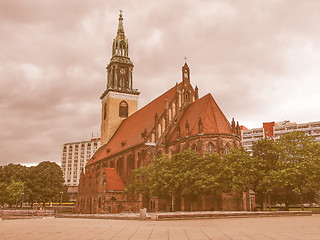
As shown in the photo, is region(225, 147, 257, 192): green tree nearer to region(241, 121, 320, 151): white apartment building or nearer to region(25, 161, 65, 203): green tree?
region(25, 161, 65, 203): green tree

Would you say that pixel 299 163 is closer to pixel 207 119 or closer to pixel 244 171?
pixel 244 171

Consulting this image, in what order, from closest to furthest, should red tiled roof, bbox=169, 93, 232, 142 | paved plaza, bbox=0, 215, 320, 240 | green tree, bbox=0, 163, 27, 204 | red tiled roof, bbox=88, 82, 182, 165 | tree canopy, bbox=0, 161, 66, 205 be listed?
paved plaza, bbox=0, 215, 320, 240 < red tiled roof, bbox=169, 93, 232, 142 < red tiled roof, bbox=88, 82, 182, 165 < green tree, bbox=0, 163, 27, 204 < tree canopy, bbox=0, 161, 66, 205

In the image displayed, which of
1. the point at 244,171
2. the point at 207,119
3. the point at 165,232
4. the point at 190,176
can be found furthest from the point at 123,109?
the point at 165,232

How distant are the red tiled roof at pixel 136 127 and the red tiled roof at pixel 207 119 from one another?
228 inches

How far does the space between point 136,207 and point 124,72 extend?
3874cm

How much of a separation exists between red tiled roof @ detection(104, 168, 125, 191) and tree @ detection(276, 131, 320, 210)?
26456 mm

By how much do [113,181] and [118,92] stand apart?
28.0 metres

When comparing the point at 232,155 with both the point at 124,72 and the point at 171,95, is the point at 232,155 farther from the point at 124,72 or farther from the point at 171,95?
the point at 124,72

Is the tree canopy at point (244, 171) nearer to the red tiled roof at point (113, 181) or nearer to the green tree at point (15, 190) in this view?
the red tiled roof at point (113, 181)

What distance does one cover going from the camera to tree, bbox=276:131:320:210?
3794cm

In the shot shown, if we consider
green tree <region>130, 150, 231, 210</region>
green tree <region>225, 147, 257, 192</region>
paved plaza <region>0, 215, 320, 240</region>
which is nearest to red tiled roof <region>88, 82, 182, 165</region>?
green tree <region>130, 150, 231, 210</region>

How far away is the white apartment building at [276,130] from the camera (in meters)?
124

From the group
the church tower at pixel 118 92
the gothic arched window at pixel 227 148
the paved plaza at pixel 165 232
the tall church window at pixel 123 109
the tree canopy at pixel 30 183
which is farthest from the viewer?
the tall church window at pixel 123 109

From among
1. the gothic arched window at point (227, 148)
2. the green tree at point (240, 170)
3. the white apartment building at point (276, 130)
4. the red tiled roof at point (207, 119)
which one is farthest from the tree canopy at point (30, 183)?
the white apartment building at point (276, 130)
